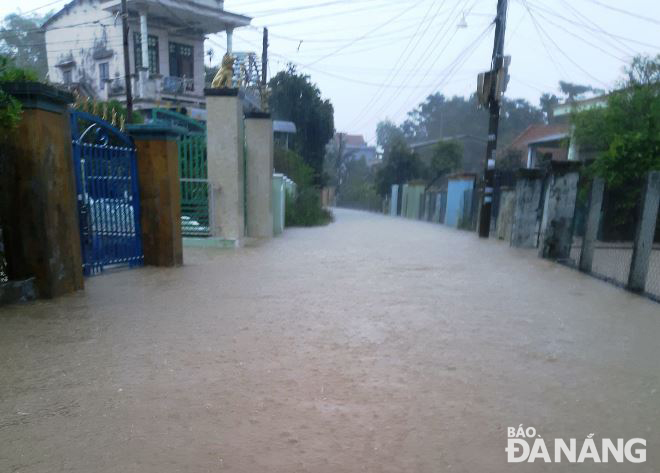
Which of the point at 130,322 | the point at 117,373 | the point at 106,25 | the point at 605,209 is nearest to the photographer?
the point at 117,373

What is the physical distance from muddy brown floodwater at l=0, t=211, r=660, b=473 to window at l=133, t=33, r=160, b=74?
18272 mm

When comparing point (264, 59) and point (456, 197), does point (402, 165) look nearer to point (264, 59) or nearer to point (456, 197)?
point (456, 197)

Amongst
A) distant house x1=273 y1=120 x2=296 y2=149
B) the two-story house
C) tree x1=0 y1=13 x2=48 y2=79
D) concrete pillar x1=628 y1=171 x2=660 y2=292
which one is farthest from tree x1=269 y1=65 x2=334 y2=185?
concrete pillar x1=628 y1=171 x2=660 y2=292

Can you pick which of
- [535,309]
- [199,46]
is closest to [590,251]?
[535,309]

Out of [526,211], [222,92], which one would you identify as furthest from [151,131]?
[526,211]

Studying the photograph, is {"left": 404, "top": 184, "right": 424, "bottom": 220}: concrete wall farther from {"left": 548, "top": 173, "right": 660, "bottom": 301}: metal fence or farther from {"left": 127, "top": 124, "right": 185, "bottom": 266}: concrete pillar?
{"left": 127, "top": 124, "right": 185, "bottom": 266}: concrete pillar

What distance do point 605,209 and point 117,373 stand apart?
11.6 metres

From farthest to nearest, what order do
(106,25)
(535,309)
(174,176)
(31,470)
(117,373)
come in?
(106,25) < (174,176) < (535,309) < (117,373) < (31,470)

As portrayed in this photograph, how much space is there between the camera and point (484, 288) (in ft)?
19.2

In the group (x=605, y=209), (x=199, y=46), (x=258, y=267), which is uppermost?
(x=199, y=46)

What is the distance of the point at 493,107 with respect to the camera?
13.8m

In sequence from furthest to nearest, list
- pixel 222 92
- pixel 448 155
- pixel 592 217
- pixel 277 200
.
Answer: pixel 448 155, pixel 277 200, pixel 222 92, pixel 592 217

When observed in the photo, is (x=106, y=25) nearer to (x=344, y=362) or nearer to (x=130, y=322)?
(x=130, y=322)

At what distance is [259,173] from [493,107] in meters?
7.62
